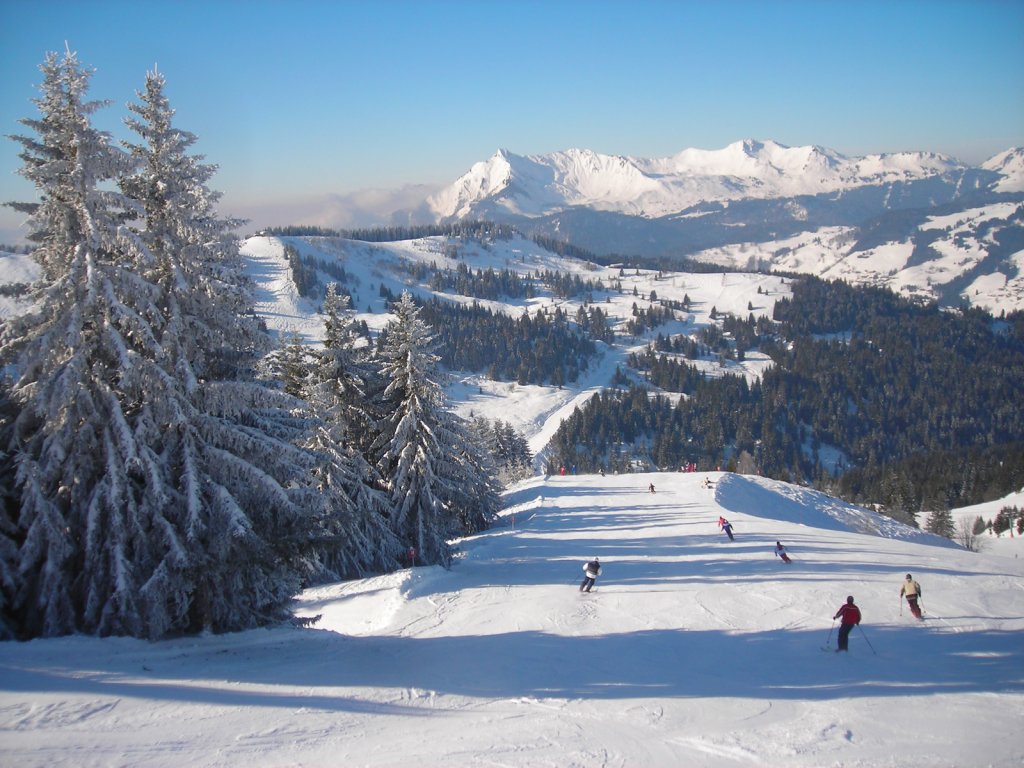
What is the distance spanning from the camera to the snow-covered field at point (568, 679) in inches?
334

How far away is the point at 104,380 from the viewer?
11.8m

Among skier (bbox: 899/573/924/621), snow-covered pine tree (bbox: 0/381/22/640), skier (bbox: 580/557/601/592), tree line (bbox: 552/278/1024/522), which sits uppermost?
snow-covered pine tree (bbox: 0/381/22/640)

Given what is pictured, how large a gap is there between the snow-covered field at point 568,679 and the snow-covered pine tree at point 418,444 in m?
4.37

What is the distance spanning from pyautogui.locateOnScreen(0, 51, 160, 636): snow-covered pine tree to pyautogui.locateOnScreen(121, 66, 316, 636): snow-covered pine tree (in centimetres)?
56

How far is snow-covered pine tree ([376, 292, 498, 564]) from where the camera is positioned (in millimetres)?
24844

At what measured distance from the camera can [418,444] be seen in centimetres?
2525

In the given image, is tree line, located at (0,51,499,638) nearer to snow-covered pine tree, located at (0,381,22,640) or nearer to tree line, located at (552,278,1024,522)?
snow-covered pine tree, located at (0,381,22,640)

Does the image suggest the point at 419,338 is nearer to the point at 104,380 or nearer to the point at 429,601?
the point at 429,601

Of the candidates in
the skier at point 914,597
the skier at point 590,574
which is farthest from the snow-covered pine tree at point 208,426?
the skier at point 914,597

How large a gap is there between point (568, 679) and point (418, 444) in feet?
48.1

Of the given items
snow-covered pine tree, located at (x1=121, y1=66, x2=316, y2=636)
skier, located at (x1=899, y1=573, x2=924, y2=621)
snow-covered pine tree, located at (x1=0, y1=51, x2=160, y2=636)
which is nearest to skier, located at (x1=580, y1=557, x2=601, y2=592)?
skier, located at (x1=899, y1=573, x2=924, y2=621)

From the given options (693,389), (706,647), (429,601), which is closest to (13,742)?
(429,601)

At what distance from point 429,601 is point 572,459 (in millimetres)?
109442

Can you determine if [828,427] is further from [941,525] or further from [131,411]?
[131,411]
